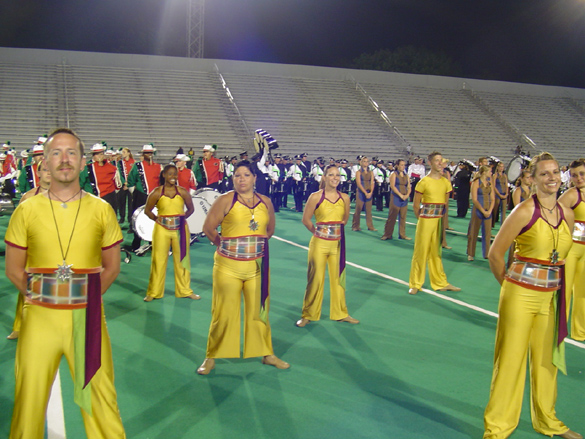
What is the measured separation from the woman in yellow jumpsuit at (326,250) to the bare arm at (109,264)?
320 cm

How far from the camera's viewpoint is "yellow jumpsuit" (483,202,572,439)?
349 centimetres

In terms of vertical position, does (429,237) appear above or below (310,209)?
below

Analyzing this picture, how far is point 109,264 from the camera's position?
→ 304cm

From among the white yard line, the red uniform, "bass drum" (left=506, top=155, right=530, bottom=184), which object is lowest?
the white yard line

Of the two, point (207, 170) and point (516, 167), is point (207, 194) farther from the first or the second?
point (516, 167)

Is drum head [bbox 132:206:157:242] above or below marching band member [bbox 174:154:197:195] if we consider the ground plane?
below

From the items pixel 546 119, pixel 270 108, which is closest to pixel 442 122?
pixel 546 119

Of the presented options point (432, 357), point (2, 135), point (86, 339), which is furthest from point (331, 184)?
point (2, 135)

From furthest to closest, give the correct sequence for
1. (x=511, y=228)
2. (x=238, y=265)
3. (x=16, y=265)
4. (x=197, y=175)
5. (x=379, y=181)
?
(x=379, y=181)
(x=197, y=175)
(x=238, y=265)
(x=511, y=228)
(x=16, y=265)

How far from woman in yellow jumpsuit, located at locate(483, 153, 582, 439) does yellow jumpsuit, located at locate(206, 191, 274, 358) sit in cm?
203

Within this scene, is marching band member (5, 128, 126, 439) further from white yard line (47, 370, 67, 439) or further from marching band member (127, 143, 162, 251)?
marching band member (127, 143, 162, 251)

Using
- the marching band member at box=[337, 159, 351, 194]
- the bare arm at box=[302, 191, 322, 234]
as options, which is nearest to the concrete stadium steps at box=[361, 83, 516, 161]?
the marching band member at box=[337, 159, 351, 194]

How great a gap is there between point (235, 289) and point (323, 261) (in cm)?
171

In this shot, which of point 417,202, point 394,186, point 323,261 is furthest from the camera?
point 394,186
